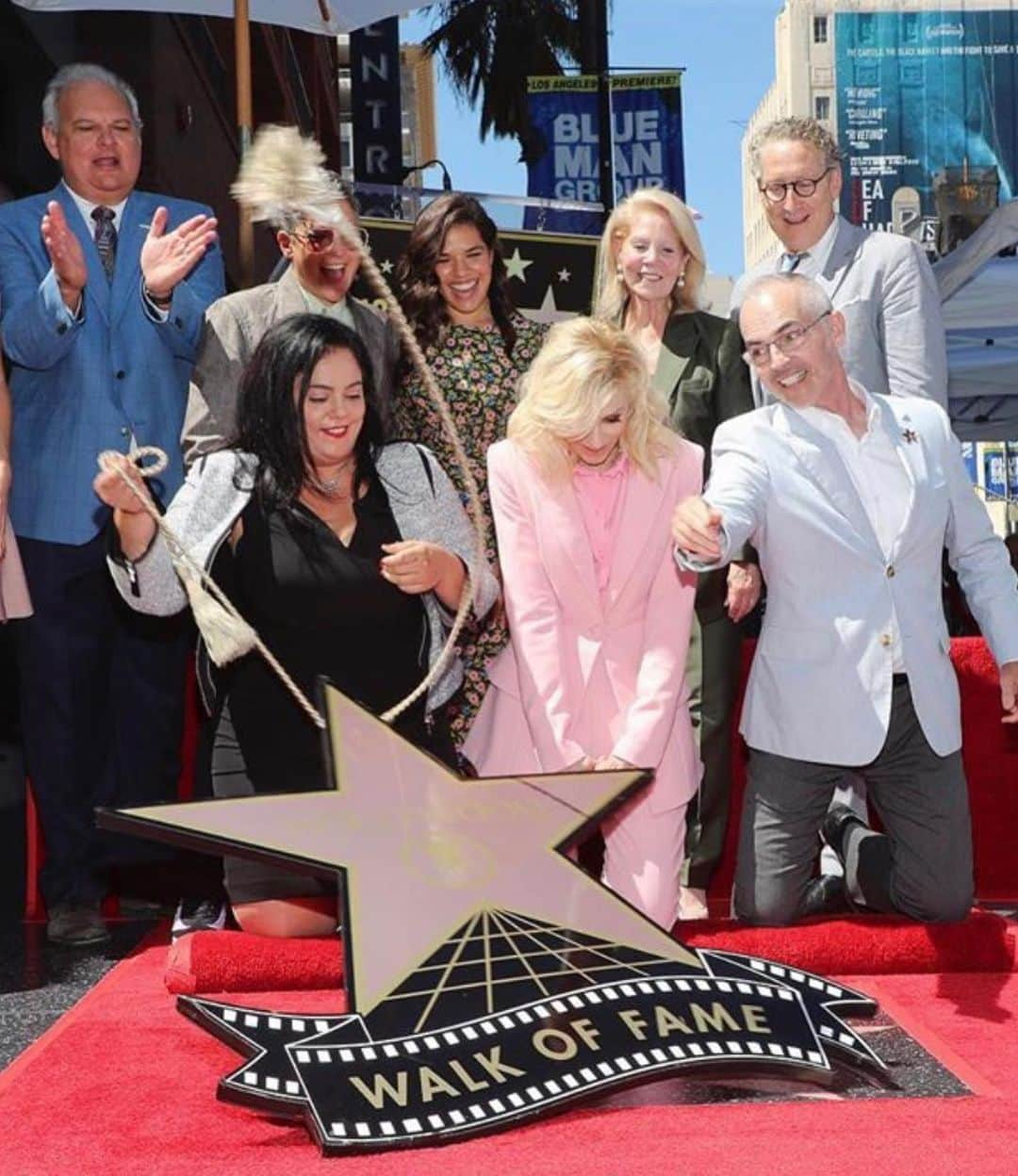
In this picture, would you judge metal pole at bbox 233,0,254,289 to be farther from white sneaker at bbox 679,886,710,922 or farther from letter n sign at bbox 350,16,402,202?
letter n sign at bbox 350,16,402,202

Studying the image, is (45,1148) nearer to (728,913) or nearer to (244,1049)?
(244,1049)

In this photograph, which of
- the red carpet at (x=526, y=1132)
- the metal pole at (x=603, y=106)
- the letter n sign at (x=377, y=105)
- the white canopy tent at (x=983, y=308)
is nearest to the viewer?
the red carpet at (x=526, y=1132)

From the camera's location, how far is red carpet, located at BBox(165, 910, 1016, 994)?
4.24 metres

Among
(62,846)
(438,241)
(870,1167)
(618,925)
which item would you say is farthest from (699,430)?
(870,1167)

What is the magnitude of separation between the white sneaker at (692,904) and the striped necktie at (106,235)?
7.20ft

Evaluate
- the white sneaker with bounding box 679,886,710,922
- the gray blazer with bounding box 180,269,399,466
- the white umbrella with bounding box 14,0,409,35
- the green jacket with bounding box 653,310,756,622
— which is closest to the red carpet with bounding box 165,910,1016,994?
the white sneaker with bounding box 679,886,710,922

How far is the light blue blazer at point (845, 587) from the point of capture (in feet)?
13.9

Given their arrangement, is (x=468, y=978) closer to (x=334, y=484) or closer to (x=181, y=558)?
(x=181, y=558)

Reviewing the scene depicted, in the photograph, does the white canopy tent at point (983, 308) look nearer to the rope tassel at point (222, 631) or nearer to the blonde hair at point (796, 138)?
the blonde hair at point (796, 138)

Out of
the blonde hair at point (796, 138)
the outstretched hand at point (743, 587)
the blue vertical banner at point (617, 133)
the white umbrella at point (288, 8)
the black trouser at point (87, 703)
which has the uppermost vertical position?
the blue vertical banner at point (617, 133)

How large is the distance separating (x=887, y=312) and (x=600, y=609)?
119cm

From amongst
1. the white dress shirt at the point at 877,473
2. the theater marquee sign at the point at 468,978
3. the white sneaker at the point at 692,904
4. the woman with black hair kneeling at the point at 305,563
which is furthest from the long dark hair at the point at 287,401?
the white sneaker at the point at 692,904

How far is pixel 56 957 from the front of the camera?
4.76m

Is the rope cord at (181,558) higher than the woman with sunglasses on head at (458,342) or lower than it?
lower
